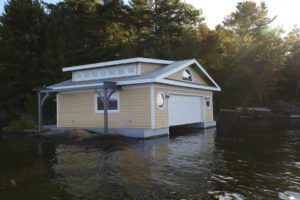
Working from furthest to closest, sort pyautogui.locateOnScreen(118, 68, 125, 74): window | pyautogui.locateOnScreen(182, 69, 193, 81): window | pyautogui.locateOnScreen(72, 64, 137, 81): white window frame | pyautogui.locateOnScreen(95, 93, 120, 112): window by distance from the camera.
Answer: pyautogui.locateOnScreen(182, 69, 193, 81): window < pyautogui.locateOnScreen(118, 68, 125, 74): window < pyautogui.locateOnScreen(72, 64, 137, 81): white window frame < pyautogui.locateOnScreen(95, 93, 120, 112): window

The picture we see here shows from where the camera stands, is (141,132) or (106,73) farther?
(106,73)

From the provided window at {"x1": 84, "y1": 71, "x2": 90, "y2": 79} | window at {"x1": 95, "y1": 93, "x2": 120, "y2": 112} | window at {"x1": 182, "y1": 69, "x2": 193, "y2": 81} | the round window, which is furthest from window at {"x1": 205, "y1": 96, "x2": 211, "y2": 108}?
window at {"x1": 84, "y1": 71, "x2": 90, "y2": 79}

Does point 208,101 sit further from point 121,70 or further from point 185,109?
point 121,70

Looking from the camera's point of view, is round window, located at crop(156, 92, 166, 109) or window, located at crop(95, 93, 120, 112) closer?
round window, located at crop(156, 92, 166, 109)

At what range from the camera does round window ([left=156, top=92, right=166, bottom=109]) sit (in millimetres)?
13884

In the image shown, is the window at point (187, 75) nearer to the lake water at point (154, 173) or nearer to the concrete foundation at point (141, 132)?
the concrete foundation at point (141, 132)

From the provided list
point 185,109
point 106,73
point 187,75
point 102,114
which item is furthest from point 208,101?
point 102,114

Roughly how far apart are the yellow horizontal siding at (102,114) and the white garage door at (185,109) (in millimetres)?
2276

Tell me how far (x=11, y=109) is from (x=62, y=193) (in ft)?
66.8

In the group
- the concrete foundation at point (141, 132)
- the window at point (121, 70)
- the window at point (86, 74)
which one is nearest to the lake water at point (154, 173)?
the concrete foundation at point (141, 132)

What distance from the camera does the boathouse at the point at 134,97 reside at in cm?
1345

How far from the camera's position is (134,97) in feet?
45.5

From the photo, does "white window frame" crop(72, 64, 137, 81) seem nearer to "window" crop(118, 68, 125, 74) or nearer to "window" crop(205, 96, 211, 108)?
"window" crop(118, 68, 125, 74)

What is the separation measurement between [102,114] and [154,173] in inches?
350
